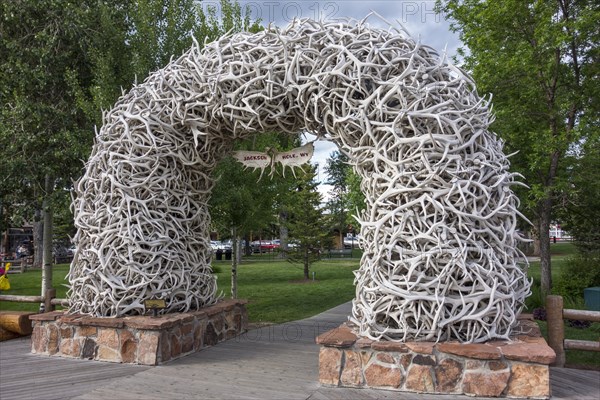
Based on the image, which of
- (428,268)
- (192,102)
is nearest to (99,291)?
(192,102)

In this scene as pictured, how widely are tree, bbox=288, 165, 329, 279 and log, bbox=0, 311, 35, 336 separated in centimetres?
1218

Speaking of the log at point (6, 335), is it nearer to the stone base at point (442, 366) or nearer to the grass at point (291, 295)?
the grass at point (291, 295)

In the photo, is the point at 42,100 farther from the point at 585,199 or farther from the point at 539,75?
the point at 585,199

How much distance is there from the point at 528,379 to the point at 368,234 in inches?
76.3

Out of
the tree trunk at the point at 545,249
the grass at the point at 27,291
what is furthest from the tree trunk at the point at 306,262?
the tree trunk at the point at 545,249

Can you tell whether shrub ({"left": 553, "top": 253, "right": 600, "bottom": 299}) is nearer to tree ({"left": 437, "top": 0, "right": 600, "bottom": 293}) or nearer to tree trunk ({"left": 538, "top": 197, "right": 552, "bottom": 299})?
tree trunk ({"left": 538, "top": 197, "right": 552, "bottom": 299})

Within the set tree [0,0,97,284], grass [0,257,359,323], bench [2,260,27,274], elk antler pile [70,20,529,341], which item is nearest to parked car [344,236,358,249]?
grass [0,257,359,323]

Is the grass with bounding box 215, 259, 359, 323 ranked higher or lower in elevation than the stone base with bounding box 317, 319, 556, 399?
lower

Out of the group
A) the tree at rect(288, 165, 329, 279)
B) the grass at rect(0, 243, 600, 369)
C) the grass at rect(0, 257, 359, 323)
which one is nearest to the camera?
the grass at rect(0, 243, 600, 369)

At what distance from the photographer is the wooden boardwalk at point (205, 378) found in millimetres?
4516

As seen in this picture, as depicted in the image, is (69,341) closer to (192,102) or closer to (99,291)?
(99,291)

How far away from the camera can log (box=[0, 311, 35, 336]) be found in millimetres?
7379

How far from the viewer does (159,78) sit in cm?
638

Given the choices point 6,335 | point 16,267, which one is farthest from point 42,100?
point 16,267
